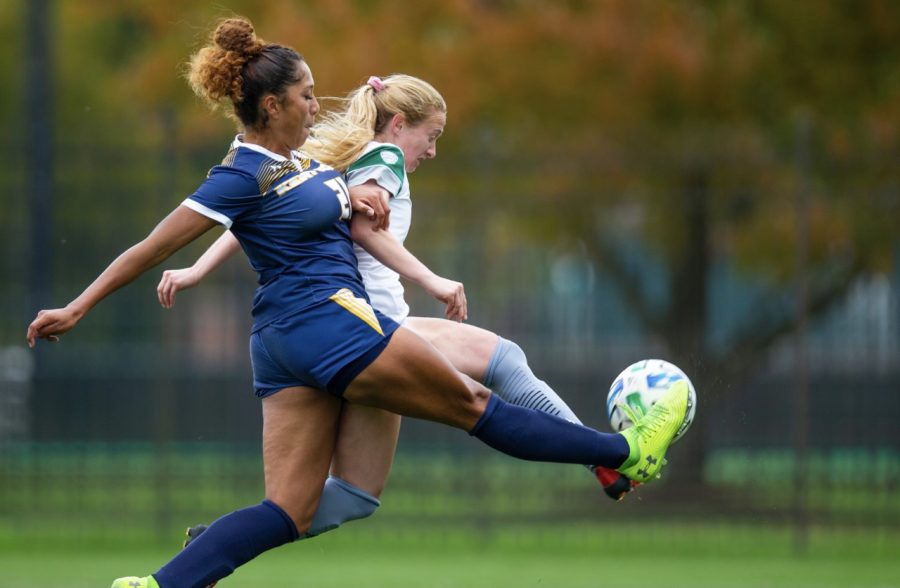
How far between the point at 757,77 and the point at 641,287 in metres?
2.05

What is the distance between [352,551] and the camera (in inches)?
432

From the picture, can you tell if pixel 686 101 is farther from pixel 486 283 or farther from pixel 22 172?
pixel 22 172

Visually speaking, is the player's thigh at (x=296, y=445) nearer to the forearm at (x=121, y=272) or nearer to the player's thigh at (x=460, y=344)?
the player's thigh at (x=460, y=344)

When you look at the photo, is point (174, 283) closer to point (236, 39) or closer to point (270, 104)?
point (270, 104)

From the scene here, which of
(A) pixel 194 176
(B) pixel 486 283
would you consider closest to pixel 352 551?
(B) pixel 486 283

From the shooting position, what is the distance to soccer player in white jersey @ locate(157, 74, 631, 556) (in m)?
5.18

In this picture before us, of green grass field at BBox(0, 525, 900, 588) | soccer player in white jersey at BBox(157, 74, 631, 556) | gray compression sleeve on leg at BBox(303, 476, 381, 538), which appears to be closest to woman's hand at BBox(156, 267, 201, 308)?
soccer player in white jersey at BBox(157, 74, 631, 556)

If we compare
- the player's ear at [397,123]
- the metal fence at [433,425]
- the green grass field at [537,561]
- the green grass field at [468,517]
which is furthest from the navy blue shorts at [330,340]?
the metal fence at [433,425]

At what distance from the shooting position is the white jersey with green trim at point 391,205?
515cm

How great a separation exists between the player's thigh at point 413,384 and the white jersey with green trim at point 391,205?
1.32 feet

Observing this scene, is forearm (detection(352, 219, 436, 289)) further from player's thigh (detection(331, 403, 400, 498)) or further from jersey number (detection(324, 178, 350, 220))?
player's thigh (detection(331, 403, 400, 498))

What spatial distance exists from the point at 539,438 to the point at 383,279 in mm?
791

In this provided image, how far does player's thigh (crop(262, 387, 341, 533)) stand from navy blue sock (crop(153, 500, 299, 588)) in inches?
2.2

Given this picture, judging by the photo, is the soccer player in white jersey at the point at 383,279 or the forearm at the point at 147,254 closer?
the forearm at the point at 147,254
